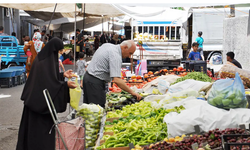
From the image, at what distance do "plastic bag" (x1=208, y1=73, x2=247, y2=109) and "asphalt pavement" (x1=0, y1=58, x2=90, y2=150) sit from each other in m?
3.63

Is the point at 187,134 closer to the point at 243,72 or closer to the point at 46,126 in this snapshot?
the point at 46,126

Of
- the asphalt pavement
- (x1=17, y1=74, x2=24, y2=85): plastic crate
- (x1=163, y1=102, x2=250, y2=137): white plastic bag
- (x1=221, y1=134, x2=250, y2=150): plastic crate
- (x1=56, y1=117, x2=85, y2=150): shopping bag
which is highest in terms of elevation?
(x1=221, y1=134, x2=250, y2=150): plastic crate

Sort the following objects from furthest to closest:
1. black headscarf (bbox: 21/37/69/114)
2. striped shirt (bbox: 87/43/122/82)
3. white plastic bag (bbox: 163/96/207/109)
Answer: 1. striped shirt (bbox: 87/43/122/82)
2. white plastic bag (bbox: 163/96/207/109)
3. black headscarf (bbox: 21/37/69/114)

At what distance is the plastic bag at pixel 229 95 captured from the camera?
15.9ft

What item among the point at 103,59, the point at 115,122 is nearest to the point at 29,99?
the point at 115,122

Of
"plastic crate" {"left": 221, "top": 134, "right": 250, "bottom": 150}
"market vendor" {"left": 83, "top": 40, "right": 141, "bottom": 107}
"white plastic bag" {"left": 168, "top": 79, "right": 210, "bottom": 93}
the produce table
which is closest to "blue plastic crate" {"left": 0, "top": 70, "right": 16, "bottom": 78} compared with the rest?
"white plastic bag" {"left": 168, "top": 79, "right": 210, "bottom": 93}

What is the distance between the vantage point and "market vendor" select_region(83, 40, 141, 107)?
20.1 ft

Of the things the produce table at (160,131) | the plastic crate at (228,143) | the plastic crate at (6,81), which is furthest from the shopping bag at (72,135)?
the plastic crate at (6,81)

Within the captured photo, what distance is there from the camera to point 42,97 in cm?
469

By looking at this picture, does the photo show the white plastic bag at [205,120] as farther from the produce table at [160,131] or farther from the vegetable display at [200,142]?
the vegetable display at [200,142]

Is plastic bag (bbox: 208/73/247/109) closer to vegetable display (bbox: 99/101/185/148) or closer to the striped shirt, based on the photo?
vegetable display (bbox: 99/101/185/148)

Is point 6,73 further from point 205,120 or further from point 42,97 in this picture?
point 205,120

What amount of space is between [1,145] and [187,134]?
162 inches

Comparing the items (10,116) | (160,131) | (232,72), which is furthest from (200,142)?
(10,116)
